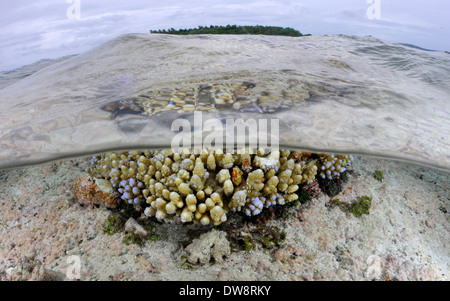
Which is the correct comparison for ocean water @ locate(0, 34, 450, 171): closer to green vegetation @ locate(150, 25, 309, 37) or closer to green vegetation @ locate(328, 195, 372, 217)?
green vegetation @ locate(328, 195, 372, 217)

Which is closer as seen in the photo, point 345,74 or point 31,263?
point 31,263

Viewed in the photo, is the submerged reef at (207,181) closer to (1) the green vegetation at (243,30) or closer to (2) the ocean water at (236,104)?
(2) the ocean water at (236,104)

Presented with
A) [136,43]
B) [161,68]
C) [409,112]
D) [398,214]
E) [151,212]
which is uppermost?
[136,43]

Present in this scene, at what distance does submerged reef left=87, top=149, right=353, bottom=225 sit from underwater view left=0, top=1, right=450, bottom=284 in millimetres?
20

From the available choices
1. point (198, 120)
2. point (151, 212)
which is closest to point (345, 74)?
point (198, 120)

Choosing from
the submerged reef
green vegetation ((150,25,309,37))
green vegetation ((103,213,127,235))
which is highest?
green vegetation ((150,25,309,37))

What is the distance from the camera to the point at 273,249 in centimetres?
320

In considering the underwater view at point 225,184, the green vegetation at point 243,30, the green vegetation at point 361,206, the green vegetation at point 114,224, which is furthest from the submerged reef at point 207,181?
the green vegetation at point 243,30

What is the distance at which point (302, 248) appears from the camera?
321 cm

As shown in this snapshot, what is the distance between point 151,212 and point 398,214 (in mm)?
3739

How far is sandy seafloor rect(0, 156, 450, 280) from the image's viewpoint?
301cm

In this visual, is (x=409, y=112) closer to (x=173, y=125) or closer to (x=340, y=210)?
(x=340, y=210)

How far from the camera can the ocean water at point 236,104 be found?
3.28m

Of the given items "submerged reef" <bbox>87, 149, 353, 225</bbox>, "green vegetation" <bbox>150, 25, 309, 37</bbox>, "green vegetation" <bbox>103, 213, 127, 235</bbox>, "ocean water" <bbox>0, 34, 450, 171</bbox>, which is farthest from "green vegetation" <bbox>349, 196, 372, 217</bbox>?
"green vegetation" <bbox>150, 25, 309, 37</bbox>
